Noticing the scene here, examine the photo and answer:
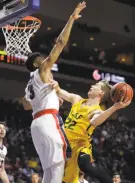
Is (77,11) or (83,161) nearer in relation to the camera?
(77,11)

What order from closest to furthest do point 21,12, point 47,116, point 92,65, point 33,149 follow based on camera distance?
point 47,116 → point 21,12 → point 33,149 → point 92,65

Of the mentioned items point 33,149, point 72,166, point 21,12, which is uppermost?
point 21,12

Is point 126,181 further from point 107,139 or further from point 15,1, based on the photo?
point 15,1

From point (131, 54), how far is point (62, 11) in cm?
614

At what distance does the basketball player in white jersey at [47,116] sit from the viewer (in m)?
5.56

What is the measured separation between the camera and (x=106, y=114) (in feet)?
18.5

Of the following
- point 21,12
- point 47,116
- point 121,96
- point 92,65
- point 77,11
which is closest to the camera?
point 121,96

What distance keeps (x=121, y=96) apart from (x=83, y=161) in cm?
110

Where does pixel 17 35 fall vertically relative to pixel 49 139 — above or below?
below

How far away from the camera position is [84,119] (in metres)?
6.34

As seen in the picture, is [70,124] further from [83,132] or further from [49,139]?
[49,139]

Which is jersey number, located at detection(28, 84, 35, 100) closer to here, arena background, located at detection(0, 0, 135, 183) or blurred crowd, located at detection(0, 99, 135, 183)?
blurred crowd, located at detection(0, 99, 135, 183)

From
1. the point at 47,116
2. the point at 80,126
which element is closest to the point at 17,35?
the point at 80,126

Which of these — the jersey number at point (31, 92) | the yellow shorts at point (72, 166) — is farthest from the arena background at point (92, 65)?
the jersey number at point (31, 92)
